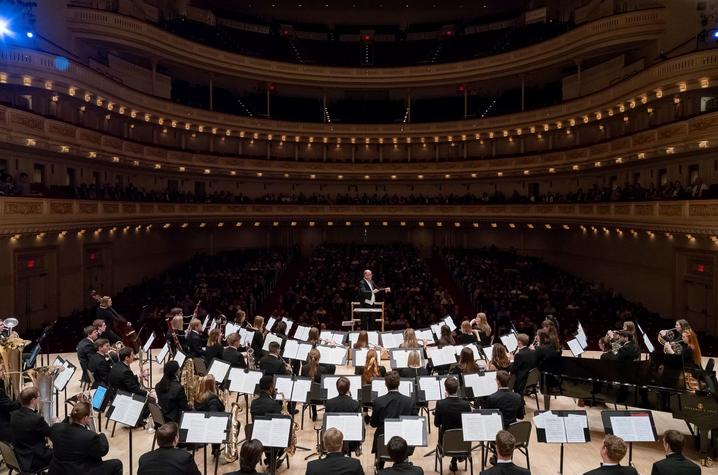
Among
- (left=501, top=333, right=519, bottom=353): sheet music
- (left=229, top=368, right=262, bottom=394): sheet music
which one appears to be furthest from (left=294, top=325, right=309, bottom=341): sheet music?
(left=501, top=333, right=519, bottom=353): sheet music

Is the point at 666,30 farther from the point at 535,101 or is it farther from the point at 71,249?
the point at 71,249

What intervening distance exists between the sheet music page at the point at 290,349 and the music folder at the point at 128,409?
5.08m

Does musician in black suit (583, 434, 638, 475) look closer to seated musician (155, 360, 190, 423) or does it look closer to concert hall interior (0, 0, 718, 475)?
concert hall interior (0, 0, 718, 475)

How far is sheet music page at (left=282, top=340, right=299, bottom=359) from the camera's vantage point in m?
13.7

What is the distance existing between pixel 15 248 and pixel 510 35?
38.2 metres

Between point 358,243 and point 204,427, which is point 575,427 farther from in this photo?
point 358,243

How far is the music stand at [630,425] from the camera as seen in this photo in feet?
28.8

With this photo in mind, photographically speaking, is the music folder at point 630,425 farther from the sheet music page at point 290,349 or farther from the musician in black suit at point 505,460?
the sheet music page at point 290,349

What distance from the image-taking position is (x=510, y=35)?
1756 inches

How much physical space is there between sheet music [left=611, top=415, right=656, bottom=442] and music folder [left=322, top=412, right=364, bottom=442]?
4082 millimetres

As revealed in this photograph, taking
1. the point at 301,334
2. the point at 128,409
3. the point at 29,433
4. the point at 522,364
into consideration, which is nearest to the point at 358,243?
the point at 301,334

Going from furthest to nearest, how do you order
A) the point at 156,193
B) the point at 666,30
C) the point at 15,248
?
the point at 156,193 → the point at 666,30 → the point at 15,248

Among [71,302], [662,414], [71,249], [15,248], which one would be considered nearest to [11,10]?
[15,248]

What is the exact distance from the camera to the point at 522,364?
1192 cm
